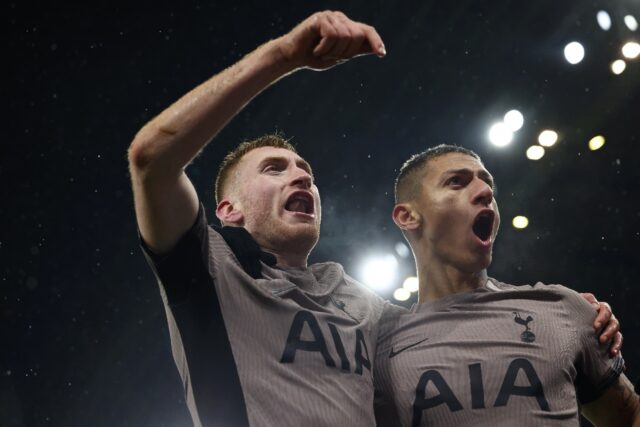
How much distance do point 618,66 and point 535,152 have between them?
986 mm

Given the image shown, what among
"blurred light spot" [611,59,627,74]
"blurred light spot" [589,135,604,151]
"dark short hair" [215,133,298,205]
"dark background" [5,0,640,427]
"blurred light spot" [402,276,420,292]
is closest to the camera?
"dark short hair" [215,133,298,205]

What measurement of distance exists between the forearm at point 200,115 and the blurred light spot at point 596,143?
491cm

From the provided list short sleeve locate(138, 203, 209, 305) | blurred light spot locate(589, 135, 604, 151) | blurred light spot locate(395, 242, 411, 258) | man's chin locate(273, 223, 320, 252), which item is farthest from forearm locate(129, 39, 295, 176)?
blurred light spot locate(395, 242, 411, 258)

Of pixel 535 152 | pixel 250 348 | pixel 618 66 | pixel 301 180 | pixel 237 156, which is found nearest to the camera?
pixel 250 348

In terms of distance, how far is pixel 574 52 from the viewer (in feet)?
18.9

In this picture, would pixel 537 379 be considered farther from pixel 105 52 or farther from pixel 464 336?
pixel 105 52

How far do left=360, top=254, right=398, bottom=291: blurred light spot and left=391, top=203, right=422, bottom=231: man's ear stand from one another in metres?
3.88

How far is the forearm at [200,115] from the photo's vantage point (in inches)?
68.8

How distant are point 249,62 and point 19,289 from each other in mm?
5161

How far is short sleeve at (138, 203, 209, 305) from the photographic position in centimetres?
186

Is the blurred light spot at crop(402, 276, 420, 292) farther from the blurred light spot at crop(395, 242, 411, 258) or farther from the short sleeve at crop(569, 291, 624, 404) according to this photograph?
the short sleeve at crop(569, 291, 624, 404)

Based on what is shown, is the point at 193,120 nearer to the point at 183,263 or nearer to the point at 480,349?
the point at 183,263

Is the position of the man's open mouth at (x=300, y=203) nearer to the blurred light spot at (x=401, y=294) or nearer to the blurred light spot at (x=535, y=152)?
the blurred light spot at (x=535, y=152)

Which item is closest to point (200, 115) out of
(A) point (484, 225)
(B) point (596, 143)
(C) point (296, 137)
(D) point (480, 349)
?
(D) point (480, 349)
